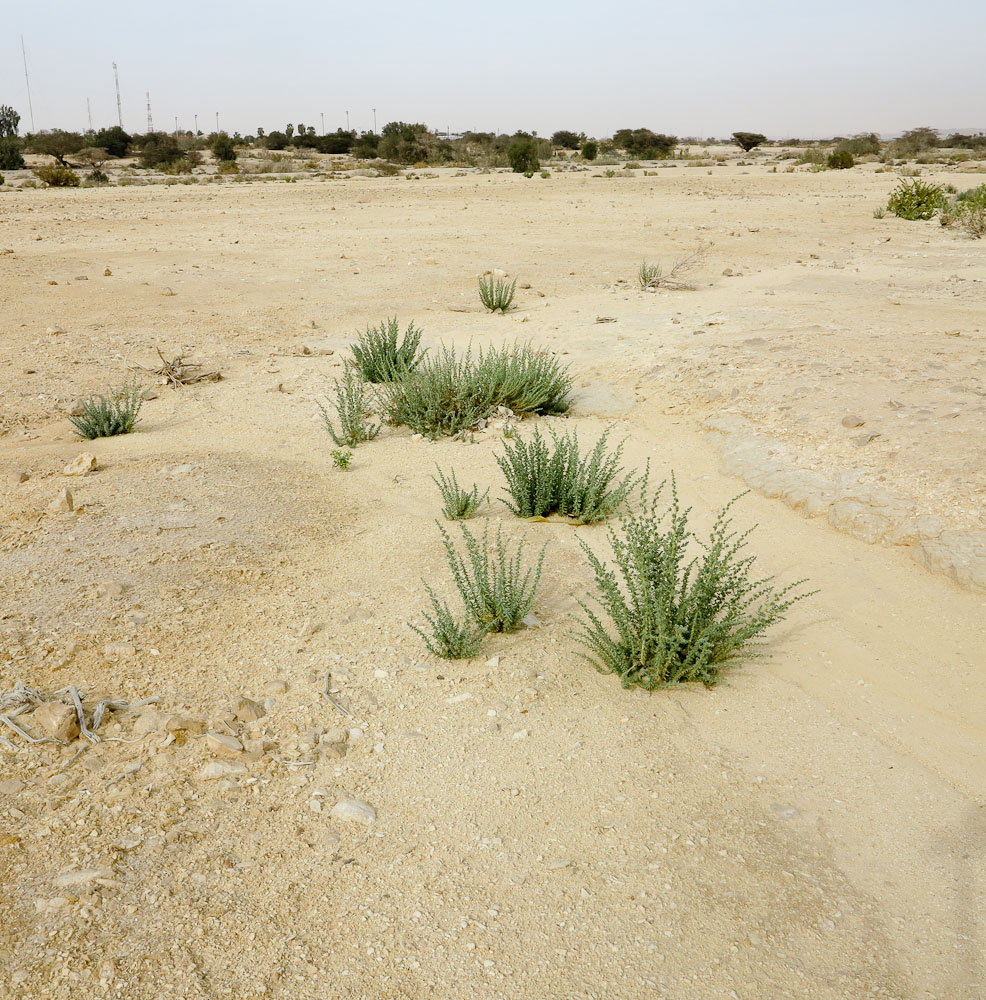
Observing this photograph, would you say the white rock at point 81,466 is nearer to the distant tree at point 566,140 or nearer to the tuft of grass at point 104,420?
the tuft of grass at point 104,420

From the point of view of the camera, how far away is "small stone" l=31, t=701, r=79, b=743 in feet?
9.07

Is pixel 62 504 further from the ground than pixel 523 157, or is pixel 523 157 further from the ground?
pixel 523 157

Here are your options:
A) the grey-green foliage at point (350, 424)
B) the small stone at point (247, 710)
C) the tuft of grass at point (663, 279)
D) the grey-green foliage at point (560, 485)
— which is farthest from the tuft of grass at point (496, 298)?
the small stone at point (247, 710)

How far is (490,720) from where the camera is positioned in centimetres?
306

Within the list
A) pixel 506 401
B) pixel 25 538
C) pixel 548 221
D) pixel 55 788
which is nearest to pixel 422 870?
pixel 55 788

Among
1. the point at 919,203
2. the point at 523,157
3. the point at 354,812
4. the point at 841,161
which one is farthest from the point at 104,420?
the point at 841,161

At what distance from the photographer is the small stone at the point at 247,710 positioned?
297 cm

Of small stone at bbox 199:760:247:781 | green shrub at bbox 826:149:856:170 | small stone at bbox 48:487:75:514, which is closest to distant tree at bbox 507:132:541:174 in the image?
green shrub at bbox 826:149:856:170

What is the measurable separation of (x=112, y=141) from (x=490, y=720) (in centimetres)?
4534

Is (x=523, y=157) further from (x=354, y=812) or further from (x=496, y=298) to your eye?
(x=354, y=812)

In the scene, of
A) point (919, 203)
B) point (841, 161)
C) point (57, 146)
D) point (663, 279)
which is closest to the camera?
point (663, 279)

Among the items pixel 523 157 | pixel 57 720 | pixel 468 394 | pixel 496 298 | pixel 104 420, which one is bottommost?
pixel 57 720

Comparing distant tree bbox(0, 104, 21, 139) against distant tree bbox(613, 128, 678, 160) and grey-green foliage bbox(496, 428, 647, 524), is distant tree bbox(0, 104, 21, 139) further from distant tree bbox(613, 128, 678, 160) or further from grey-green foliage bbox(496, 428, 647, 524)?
grey-green foliage bbox(496, 428, 647, 524)

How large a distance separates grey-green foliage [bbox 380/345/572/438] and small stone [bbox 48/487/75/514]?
2.38m
